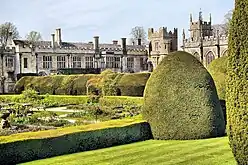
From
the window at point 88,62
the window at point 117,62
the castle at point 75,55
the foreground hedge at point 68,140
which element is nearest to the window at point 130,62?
the castle at point 75,55

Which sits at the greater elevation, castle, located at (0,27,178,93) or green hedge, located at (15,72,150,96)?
castle, located at (0,27,178,93)

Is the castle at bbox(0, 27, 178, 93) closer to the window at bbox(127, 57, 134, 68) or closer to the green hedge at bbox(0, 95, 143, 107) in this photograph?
the window at bbox(127, 57, 134, 68)

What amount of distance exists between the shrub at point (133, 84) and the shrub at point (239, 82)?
2037 cm

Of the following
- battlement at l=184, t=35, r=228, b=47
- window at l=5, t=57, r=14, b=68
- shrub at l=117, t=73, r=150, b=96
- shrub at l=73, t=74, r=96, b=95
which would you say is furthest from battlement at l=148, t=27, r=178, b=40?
shrub at l=117, t=73, r=150, b=96

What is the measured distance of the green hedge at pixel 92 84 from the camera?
26.6 metres

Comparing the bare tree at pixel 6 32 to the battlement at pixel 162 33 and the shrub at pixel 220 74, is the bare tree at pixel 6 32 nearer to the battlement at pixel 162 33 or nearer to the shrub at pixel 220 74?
the battlement at pixel 162 33

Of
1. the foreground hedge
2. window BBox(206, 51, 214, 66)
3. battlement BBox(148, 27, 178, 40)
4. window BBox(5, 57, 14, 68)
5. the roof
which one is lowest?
the foreground hedge

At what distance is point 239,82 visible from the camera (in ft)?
18.2

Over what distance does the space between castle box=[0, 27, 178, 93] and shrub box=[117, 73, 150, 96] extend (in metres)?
20.5

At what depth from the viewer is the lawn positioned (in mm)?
8583

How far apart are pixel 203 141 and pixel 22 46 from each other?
42.2 metres

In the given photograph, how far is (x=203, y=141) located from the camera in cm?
1091

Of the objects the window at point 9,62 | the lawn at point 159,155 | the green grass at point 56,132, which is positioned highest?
the window at point 9,62

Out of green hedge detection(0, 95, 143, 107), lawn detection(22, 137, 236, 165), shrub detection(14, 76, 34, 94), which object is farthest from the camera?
shrub detection(14, 76, 34, 94)
